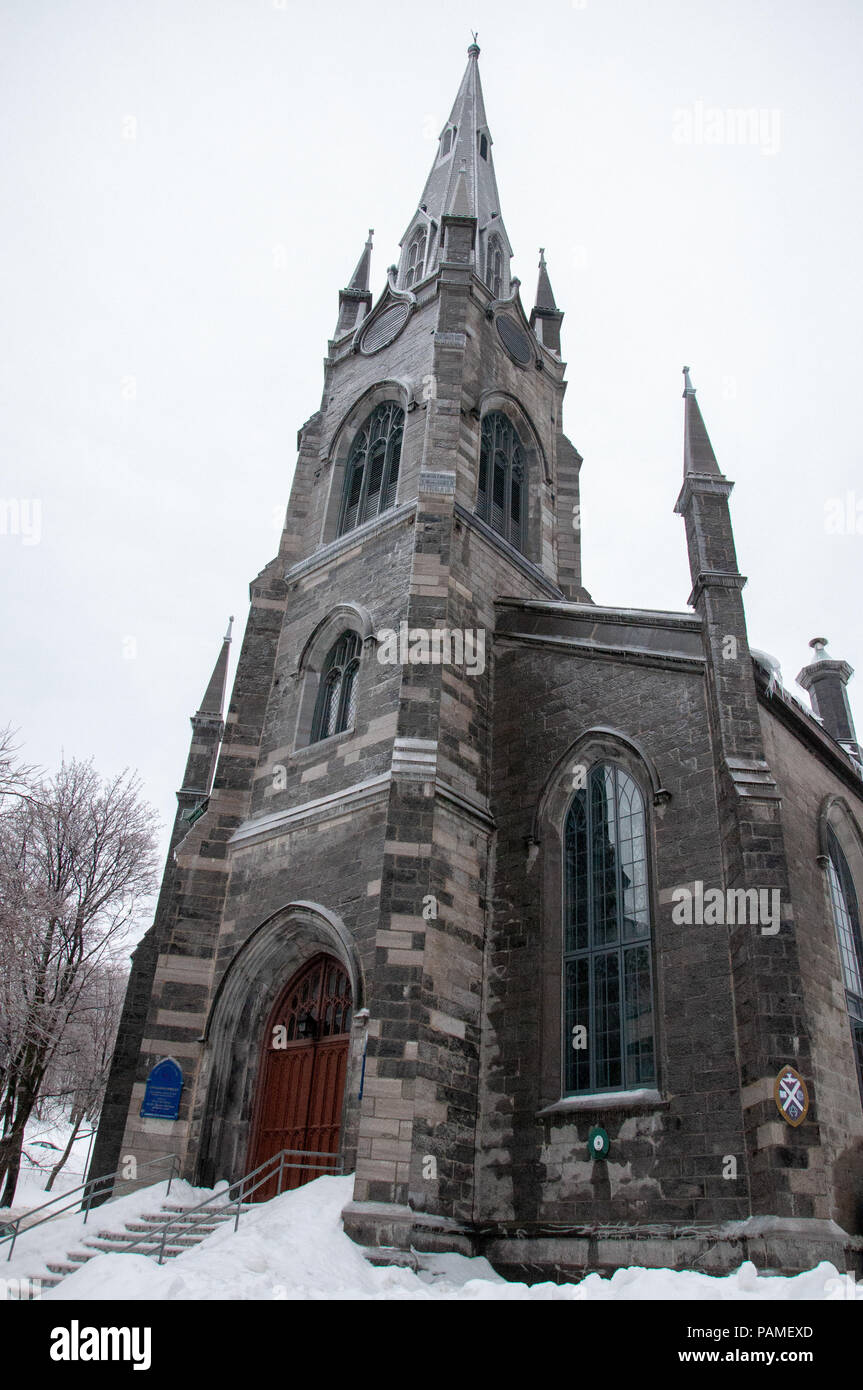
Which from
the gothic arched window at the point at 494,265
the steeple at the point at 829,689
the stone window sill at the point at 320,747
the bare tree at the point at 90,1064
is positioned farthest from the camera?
the bare tree at the point at 90,1064

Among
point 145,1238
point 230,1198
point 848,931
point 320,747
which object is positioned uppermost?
point 320,747

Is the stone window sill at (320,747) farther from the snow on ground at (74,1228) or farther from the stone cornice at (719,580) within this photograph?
the snow on ground at (74,1228)

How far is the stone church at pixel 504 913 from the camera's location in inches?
447

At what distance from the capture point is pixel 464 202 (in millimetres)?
22719

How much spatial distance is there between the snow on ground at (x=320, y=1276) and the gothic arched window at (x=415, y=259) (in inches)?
859

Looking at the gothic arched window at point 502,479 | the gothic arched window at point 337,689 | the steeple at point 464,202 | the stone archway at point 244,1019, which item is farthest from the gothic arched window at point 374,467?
the stone archway at point 244,1019

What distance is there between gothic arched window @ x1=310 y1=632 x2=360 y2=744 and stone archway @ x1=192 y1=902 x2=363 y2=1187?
139 inches

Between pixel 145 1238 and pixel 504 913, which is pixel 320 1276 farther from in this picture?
pixel 504 913

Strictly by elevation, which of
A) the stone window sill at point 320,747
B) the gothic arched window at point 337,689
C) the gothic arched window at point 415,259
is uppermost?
the gothic arched window at point 415,259

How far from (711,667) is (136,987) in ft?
38.5

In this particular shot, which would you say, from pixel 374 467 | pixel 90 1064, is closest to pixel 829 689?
pixel 374 467

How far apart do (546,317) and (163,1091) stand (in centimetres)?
2112

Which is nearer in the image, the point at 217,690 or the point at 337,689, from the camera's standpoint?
the point at 337,689
